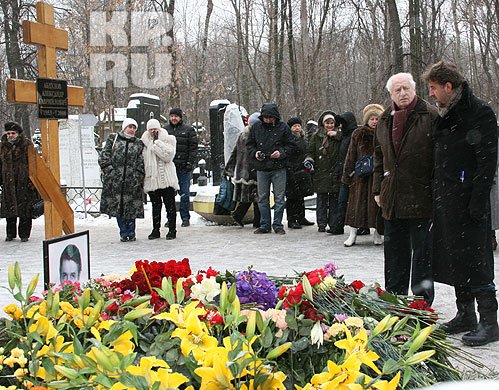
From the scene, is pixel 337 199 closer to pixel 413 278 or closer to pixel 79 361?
pixel 413 278

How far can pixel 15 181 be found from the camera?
434 inches

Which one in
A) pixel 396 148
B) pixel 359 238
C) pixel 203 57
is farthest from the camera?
pixel 203 57

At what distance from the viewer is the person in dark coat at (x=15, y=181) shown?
1088cm

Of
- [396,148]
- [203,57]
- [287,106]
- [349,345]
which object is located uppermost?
[203,57]

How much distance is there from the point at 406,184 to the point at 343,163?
483cm

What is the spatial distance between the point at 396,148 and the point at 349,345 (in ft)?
11.0

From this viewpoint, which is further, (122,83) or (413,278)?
(122,83)

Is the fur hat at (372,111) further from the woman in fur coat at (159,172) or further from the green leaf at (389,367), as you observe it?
the green leaf at (389,367)

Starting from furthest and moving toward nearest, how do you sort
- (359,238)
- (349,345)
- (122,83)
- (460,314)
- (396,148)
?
(122,83)
(359,238)
(396,148)
(460,314)
(349,345)

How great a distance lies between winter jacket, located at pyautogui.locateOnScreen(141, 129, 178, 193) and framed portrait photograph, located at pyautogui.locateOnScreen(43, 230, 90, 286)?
572cm

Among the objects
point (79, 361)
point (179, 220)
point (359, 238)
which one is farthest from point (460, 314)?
point (179, 220)

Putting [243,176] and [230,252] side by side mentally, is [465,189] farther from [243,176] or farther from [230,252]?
[243,176]

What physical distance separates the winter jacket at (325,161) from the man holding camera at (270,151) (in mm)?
401

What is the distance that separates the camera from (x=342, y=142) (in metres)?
10.5
